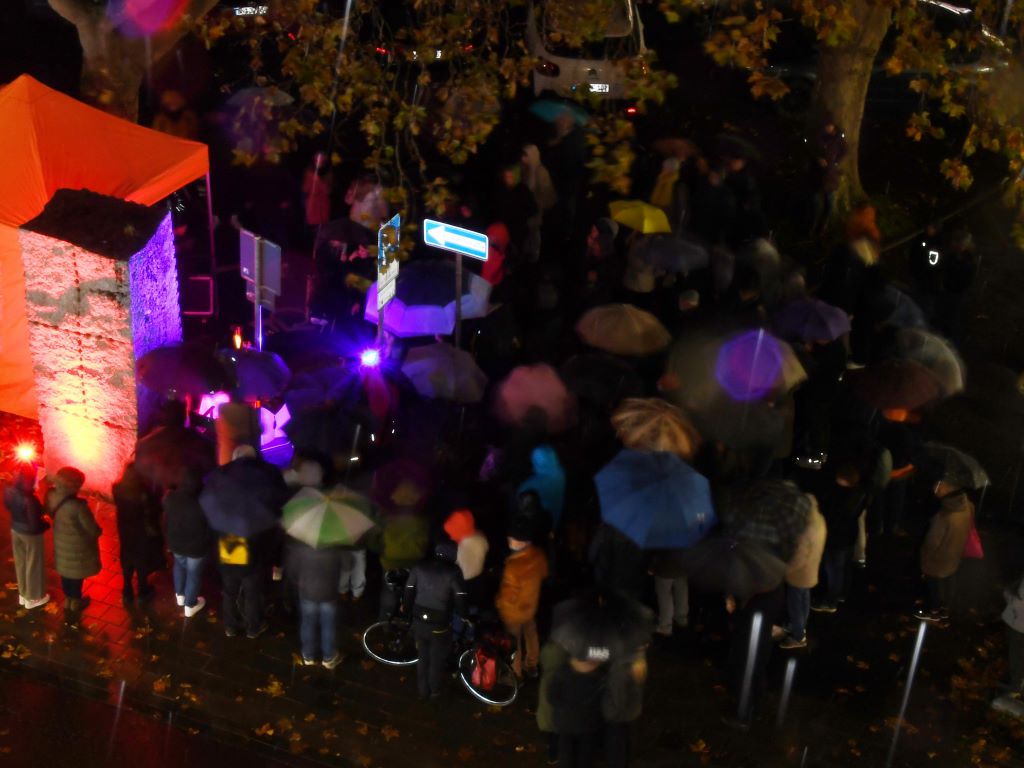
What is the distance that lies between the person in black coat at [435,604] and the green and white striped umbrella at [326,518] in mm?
502

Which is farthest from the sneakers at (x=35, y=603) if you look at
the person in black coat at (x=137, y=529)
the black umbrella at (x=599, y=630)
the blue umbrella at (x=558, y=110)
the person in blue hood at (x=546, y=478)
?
the blue umbrella at (x=558, y=110)

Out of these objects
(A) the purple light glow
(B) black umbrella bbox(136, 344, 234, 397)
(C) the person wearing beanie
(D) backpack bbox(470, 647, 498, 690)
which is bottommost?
(D) backpack bbox(470, 647, 498, 690)

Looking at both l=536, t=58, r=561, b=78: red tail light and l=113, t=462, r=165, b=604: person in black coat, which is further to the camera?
l=536, t=58, r=561, b=78: red tail light

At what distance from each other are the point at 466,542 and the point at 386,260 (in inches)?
121

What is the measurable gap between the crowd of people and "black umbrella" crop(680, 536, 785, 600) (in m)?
0.03

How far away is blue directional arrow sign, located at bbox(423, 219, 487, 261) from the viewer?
30.2 ft

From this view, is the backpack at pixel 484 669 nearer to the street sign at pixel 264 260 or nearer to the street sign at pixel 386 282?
the street sign at pixel 386 282

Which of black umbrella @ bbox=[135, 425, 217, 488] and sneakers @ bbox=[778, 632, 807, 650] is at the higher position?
black umbrella @ bbox=[135, 425, 217, 488]

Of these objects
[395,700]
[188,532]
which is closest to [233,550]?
[188,532]

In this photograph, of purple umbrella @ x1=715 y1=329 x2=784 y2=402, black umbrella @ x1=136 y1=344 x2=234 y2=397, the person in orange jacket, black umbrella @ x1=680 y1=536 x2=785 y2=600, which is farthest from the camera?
purple umbrella @ x1=715 y1=329 x2=784 y2=402

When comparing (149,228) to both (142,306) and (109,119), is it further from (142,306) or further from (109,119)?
(109,119)

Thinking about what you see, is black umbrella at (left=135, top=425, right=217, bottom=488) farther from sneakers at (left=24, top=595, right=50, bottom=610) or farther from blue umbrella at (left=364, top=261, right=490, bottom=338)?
blue umbrella at (left=364, top=261, right=490, bottom=338)

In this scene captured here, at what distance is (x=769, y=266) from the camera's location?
11.3 meters

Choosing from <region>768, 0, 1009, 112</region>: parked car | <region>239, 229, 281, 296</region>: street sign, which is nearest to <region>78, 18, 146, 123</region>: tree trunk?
<region>239, 229, 281, 296</region>: street sign
